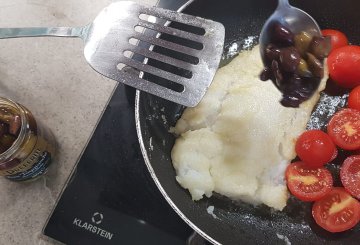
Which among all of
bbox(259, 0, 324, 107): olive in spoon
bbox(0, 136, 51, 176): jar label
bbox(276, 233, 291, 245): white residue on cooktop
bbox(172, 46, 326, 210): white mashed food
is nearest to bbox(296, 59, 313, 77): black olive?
bbox(259, 0, 324, 107): olive in spoon

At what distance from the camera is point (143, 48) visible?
0.94m

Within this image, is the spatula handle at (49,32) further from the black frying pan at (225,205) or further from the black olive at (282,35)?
the black olive at (282,35)

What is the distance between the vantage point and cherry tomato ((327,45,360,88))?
114 cm

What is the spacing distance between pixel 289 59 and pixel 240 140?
246mm

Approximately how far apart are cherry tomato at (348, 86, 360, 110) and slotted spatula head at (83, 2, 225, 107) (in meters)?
0.45

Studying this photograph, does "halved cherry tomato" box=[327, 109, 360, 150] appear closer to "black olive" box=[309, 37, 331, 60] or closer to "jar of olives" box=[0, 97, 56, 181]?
"black olive" box=[309, 37, 331, 60]

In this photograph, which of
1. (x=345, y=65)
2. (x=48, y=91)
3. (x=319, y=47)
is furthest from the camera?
(x=48, y=91)

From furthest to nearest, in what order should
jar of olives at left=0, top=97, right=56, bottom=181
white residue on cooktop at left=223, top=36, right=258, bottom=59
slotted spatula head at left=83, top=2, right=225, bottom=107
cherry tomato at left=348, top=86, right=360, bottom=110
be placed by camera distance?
white residue on cooktop at left=223, top=36, right=258, bottom=59 < cherry tomato at left=348, top=86, right=360, bottom=110 < jar of olives at left=0, top=97, right=56, bottom=181 < slotted spatula head at left=83, top=2, right=225, bottom=107

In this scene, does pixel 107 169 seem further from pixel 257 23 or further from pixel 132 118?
pixel 257 23

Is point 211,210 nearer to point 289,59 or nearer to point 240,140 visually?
point 240,140

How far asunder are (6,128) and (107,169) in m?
0.28

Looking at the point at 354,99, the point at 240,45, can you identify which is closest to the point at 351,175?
the point at 354,99

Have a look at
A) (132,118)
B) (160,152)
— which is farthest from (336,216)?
(132,118)

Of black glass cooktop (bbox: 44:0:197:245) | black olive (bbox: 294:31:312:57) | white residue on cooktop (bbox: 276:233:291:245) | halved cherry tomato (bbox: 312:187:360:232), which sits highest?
black olive (bbox: 294:31:312:57)
